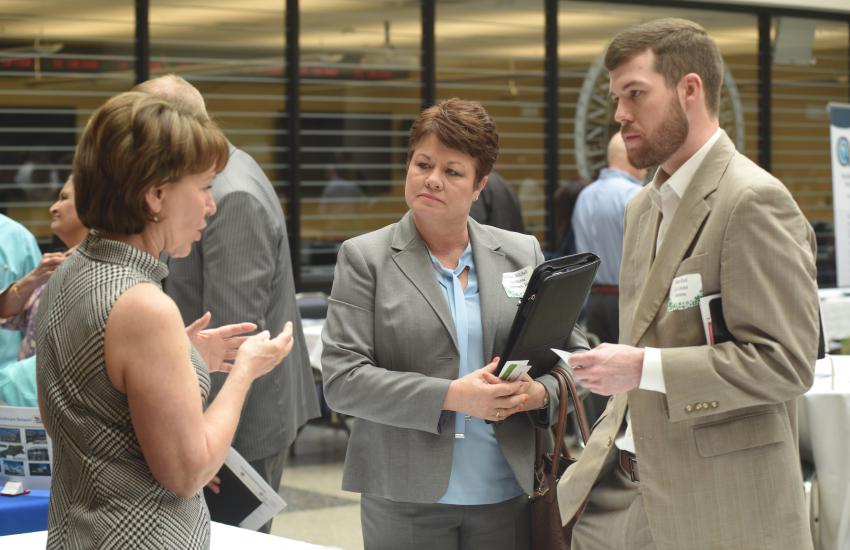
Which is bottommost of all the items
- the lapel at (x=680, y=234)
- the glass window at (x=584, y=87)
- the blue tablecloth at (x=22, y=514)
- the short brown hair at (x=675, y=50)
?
the blue tablecloth at (x=22, y=514)

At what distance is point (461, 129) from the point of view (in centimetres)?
252

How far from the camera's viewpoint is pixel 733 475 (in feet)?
7.00

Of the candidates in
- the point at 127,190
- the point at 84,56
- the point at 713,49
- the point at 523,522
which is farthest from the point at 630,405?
the point at 84,56

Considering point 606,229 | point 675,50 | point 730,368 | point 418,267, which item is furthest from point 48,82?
point 730,368

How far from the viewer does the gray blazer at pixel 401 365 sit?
242 cm

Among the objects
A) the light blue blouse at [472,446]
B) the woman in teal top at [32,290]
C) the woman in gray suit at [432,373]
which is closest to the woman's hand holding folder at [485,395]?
the woman in gray suit at [432,373]

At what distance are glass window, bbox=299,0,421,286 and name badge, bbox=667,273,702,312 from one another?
5977 millimetres

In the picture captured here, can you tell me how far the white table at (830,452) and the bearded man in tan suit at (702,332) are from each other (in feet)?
3.87

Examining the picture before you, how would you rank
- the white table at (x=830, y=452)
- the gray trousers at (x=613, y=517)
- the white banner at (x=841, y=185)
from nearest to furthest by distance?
the gray trousers at (x=613, y=517) < the white table at (x=830, y=452) < the white banner at (x=841, y=185)

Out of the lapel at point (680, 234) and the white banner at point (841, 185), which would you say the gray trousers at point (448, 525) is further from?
the white banner at point (841, 185)

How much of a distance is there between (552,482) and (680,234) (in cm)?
66

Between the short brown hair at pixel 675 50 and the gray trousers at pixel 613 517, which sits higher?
the short brown hair at pixel 675 50

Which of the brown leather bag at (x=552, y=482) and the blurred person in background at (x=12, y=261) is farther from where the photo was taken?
the blurred person in background at (x=12, y=261)

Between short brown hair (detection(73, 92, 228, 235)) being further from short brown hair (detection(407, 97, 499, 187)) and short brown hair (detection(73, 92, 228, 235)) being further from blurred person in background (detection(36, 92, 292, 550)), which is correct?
short brown hair (detection(407, 97, 499, 187))
